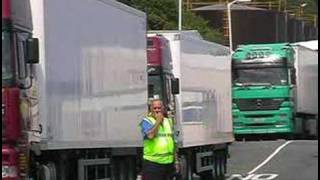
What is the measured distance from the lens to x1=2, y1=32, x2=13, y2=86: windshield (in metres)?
11.1

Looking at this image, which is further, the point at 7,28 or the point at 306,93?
the point at 306,93

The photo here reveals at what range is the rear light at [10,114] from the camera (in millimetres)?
10988

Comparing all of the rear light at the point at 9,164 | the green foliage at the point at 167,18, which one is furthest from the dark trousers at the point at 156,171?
the green foliage at the point at 167,18

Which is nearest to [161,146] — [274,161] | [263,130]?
[274,161]

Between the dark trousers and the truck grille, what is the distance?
23.4m

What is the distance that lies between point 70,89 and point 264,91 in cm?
2499

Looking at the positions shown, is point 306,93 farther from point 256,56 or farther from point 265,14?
point 265,14

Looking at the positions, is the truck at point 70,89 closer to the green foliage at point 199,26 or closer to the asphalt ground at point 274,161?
the asphalt ground at point 274,161

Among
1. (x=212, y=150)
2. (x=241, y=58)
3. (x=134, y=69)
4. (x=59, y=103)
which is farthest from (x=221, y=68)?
(x=241, y=58)

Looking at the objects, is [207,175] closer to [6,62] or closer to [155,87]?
[155,87]

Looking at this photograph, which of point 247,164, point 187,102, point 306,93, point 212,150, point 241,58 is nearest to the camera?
point 187,102

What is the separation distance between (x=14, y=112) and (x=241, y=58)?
89.4ft

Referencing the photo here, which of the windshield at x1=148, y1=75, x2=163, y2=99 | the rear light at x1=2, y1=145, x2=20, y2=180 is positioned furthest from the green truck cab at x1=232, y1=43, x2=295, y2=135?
the rear light at x1=2, y1=145, x2=20, y2=180

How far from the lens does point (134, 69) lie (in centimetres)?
1631
